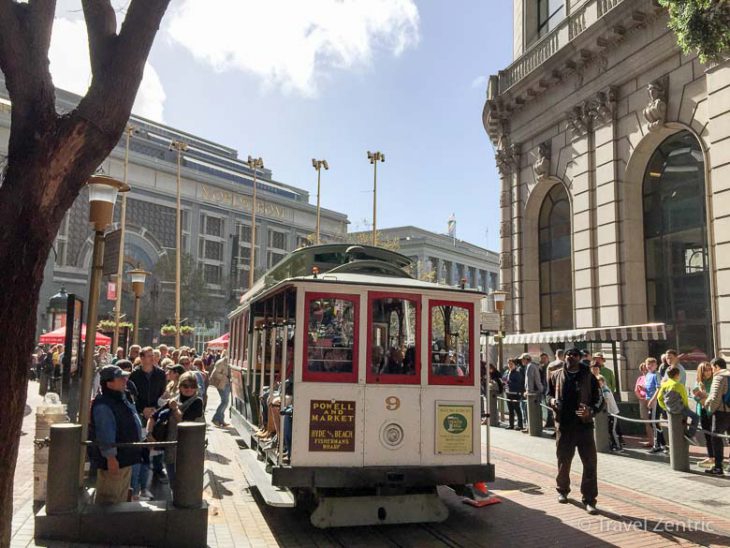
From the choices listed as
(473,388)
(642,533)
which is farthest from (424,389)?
(642,533)

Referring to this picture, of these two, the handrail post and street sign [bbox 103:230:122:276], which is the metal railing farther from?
street sign [bbox 103:230:122:276]

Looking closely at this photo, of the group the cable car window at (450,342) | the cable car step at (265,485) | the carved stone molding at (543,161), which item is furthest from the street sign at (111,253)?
the carved stone molding at (543,161)

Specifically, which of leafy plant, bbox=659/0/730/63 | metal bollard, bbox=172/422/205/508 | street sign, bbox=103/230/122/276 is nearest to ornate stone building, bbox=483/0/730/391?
leafy plant, bbox=659/0/730/63

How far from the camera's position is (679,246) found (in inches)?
676

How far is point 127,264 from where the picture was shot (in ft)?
201

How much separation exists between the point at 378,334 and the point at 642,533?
3.72 metres

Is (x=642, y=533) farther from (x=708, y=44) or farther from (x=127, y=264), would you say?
(x=127, y=264)

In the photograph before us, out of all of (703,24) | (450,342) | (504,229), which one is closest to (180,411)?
(450,342)

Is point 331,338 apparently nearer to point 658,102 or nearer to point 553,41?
point 658,102

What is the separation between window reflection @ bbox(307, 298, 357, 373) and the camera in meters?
7.17

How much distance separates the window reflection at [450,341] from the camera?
7.56 m

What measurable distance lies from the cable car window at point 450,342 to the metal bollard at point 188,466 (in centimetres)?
277

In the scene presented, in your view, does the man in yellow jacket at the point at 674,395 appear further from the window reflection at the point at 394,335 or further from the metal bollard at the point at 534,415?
the window reflection at the point at 394,335

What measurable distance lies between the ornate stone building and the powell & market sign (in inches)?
2095
